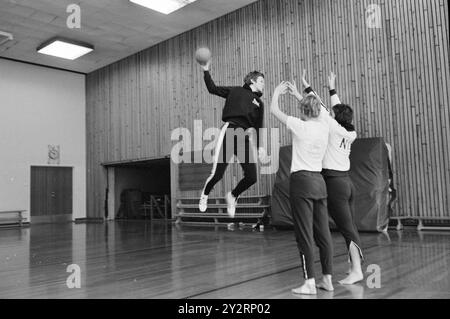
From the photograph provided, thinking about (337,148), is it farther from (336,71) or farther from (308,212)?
(336,71)

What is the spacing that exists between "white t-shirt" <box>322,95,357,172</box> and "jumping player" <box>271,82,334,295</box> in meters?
0.38

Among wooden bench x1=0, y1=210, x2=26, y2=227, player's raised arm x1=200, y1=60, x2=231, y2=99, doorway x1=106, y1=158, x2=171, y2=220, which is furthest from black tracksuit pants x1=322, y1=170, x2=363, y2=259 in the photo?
wooden bench x1=0, y1=210, x2=26, y2=227

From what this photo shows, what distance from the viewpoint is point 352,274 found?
12.0 feet

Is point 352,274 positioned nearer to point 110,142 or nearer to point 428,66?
point 428,66

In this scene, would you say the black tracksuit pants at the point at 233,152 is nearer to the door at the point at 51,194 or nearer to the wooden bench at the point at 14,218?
the wooden bench at the point at 14,218

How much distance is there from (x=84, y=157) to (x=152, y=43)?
16.6ft

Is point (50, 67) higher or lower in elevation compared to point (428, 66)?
higher

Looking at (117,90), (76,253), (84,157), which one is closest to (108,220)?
(84,157)

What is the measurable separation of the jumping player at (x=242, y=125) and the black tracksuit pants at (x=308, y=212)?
1.56ft

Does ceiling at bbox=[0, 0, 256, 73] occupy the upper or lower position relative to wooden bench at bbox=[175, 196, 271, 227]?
upper

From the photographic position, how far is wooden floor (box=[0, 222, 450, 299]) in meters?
3.42

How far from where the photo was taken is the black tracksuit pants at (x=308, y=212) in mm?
3064

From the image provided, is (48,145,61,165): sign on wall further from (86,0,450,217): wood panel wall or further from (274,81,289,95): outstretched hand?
(274,81,289,95): outstretched hand

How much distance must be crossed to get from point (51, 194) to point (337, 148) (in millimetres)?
12450
